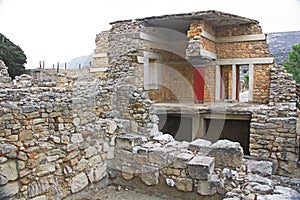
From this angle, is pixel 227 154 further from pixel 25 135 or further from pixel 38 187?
pixel 25 135

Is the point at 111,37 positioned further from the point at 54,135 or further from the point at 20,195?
the point at 20,195

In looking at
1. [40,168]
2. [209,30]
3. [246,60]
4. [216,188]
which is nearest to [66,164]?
[40,168]

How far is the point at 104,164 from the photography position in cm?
443

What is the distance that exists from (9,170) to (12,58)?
9.61 metres

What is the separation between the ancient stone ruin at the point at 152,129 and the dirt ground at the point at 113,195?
92 millimetres

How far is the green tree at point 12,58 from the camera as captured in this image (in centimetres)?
1119

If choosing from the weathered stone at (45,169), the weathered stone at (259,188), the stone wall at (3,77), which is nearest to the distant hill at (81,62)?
the stone wall at (3,77)

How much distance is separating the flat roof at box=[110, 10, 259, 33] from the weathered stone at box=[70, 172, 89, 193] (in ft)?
19.6

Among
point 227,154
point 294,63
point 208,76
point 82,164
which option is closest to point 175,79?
point 208,76

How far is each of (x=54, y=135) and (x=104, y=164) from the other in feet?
3.68

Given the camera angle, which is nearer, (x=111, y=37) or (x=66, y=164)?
(x=66, y=164)

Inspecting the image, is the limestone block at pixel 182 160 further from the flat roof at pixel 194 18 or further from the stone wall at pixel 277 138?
the flat roof at pixel 194 18

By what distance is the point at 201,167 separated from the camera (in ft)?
12.0

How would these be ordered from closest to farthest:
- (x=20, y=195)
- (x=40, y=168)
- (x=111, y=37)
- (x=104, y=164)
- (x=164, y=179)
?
(x=20, y=195)
(x=40, y=168)
(x=164, y=179)
(x=104, y=164)
(x=111, y=37)
